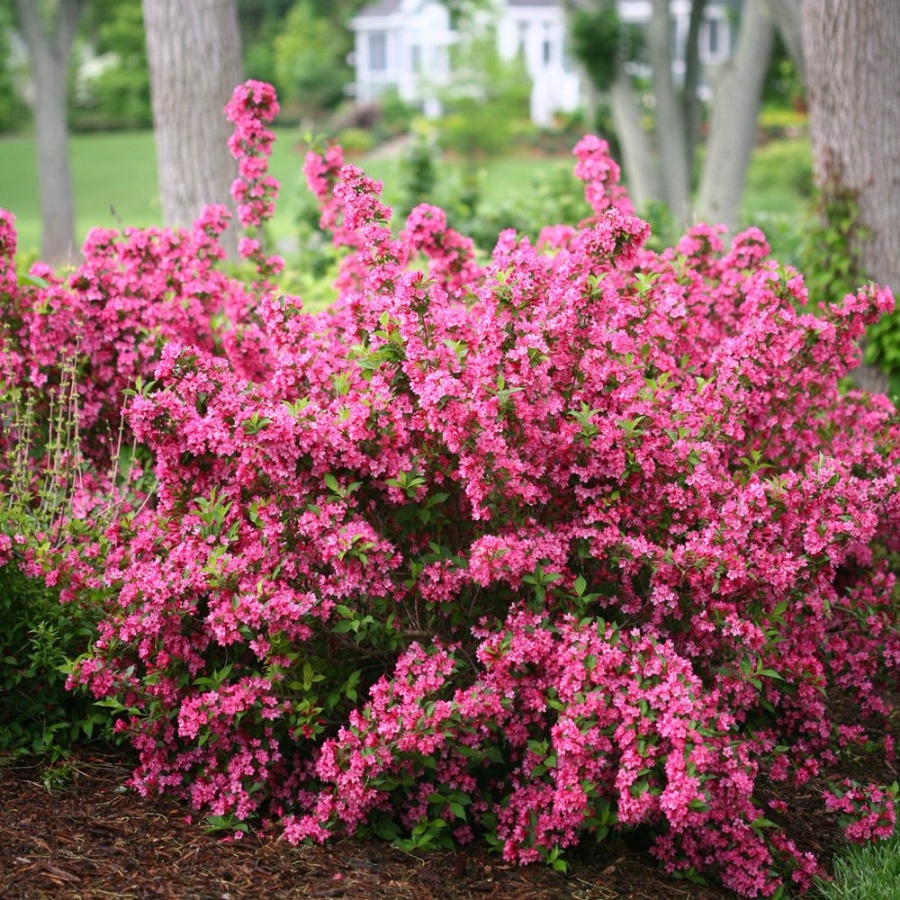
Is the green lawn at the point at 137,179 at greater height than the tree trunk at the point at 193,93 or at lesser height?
lesser

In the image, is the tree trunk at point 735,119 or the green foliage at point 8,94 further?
the green foliage at point 8,94

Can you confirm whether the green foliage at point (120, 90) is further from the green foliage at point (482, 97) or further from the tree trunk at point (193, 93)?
the tree trunk at point (193, 93)

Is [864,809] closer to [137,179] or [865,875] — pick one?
[865,875]

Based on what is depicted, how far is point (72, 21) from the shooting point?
20.6 metres

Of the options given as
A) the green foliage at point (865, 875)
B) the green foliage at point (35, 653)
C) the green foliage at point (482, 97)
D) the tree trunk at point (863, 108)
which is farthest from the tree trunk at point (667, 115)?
the green foliage at point (482, 97)

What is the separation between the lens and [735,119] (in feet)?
40.4

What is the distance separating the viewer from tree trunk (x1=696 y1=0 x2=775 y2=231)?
480 inches

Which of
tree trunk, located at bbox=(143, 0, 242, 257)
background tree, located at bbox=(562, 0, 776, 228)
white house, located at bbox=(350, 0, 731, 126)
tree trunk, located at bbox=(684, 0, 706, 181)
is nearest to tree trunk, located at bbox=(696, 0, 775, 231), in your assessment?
background tree, located at bbox=(562, 0, 776, 228)

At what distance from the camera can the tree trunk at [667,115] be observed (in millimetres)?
12836

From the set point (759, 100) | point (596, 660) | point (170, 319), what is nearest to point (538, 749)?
point (596, 660)

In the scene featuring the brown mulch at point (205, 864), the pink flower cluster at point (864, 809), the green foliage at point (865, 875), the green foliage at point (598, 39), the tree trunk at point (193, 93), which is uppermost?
the green foliage at point (598, 39)

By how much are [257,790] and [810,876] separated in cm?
165

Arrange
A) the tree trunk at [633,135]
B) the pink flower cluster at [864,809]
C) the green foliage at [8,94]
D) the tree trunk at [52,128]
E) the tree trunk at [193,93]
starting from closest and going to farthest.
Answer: the pink flower cluster at [864,809] < the tree trunk at [193,93] < the tree trunk at [633,135] < the tree trunk at [52,128] < the green foliage at [8,94]

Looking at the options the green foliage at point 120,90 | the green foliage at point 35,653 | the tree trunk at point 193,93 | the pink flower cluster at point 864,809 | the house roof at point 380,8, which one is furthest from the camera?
the house roof at point 380,8
